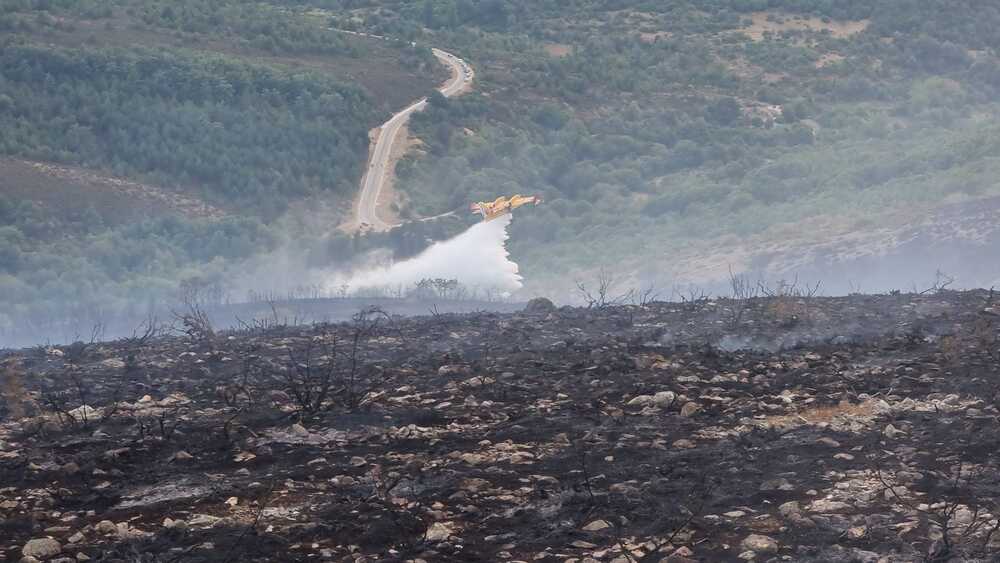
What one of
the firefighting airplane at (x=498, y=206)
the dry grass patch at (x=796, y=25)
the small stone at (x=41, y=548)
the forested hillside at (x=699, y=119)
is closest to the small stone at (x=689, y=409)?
the small stone at (x=41, y=548)

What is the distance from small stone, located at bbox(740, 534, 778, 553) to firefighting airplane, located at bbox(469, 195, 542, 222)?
5352cm

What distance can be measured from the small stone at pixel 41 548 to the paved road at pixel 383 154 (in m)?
52.4

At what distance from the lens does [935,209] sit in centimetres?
5381

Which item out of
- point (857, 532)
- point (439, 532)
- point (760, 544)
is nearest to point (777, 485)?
point (857, 532)

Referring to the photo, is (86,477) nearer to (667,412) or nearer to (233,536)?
(233,536)

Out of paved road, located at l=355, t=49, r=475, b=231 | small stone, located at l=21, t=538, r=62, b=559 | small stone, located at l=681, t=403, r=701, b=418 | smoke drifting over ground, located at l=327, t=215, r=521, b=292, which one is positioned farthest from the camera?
paved road, located at l=355, t=49, r=475, b=231

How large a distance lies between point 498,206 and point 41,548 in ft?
177

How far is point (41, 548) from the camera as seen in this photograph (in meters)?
7.81

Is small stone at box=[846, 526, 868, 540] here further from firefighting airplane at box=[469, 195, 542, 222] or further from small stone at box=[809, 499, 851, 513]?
firefighting airplane at box=[469, 195, 542, 222]

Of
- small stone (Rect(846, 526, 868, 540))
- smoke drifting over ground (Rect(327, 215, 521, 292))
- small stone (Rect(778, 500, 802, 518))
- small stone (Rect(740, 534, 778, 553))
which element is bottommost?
small stone (Rect(740, 534, 778, 553))

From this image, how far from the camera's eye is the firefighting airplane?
6112cm

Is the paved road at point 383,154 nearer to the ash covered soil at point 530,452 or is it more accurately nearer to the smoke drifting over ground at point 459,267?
the smoke drifting over ground at point 459,267

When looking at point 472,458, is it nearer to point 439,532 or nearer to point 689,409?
point 439,532

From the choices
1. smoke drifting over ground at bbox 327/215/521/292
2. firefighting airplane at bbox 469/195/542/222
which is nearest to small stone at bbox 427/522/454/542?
smoke drifting over ground at bbox 327/215/521/292
